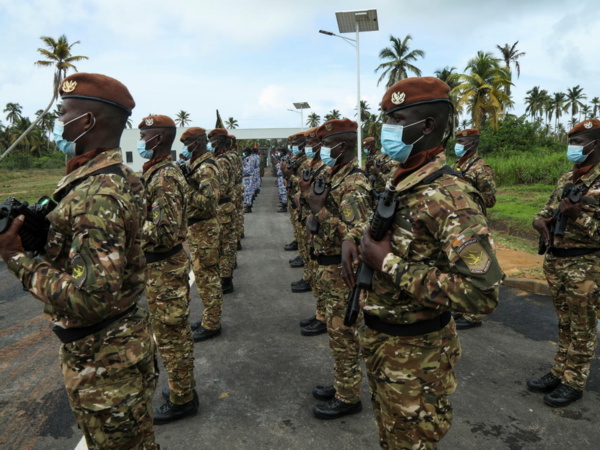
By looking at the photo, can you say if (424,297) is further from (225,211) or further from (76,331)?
(225,211)

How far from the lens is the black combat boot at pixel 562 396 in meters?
3.33

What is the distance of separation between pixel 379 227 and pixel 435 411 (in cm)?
92

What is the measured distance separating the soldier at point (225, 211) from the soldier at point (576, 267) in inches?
166

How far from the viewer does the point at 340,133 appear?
364 centimetres

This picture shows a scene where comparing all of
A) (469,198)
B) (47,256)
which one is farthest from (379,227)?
(47,256)

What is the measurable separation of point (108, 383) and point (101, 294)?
52 centimetres

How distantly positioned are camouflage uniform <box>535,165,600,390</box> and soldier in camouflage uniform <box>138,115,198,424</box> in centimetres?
316

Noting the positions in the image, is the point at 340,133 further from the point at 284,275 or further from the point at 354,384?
the point at 284,275

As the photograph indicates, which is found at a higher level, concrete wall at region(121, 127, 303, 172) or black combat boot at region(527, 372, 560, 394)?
concrete wall at region(121, 127, 303, 172)

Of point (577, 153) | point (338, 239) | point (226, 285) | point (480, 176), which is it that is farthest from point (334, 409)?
point (480, 176)

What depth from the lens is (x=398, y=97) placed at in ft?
6.52

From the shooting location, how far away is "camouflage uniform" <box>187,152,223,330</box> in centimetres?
471

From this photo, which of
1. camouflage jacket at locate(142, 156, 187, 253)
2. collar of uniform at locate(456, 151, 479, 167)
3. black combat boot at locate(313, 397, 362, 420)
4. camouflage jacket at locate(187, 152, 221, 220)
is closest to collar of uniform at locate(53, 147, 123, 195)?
camouflage jacket at locate(142, 156, 187, 253)

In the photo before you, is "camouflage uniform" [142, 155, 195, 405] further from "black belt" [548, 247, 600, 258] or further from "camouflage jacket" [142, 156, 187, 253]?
"black belt" [548, 247, 600, 258]
